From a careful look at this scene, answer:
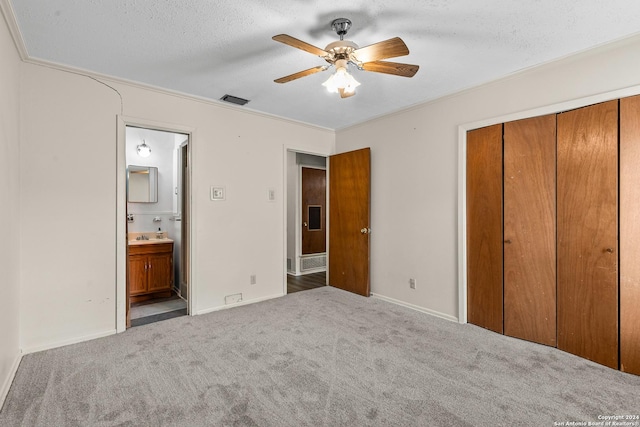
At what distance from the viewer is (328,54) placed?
2.06 m

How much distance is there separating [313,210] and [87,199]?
12.0 ft

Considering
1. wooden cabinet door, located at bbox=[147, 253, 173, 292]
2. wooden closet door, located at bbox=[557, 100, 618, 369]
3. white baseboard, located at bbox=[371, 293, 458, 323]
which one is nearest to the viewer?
wooden closet door, located at bbox=[557, 100, 618, 369]

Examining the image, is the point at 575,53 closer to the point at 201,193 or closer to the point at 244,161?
the point at 244,161

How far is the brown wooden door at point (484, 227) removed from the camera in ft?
9.71

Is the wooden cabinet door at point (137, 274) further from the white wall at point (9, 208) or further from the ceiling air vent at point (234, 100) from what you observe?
the ceiling air vent at point (234, 100)

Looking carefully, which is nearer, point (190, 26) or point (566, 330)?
point (190, 26)

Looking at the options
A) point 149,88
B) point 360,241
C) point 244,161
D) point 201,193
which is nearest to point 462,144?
point 360,241

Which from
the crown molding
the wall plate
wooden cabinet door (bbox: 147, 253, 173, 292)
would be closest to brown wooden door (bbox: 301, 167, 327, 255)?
the wall plate

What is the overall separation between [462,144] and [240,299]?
317cm

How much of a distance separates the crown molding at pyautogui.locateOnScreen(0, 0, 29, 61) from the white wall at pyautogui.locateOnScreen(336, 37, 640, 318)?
3.54 m

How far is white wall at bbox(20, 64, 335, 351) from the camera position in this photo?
8.43ft

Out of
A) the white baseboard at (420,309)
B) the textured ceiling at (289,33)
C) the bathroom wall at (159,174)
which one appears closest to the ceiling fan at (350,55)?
the textured ceiling at (289,33)

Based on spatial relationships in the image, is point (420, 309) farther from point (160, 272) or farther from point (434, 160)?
point (160, 272)

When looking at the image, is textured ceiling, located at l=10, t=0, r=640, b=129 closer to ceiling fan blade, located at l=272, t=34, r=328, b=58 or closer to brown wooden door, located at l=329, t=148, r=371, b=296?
ceiling fan blade, located at l=272, t=34, r=328, b=58
